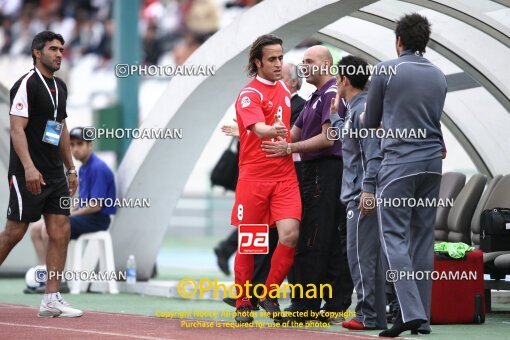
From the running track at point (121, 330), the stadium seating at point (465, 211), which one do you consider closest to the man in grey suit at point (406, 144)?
the running track at point (121, 330)

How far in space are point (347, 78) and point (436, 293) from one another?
6.13ft

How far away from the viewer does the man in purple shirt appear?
9.02 meters

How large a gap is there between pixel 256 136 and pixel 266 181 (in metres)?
0.35

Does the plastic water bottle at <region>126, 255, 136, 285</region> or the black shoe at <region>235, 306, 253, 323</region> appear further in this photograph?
the plastic water bottle at <region>126, 255, 136, 285</region>

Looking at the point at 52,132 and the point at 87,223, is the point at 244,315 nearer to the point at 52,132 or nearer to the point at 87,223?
the point at 52,132

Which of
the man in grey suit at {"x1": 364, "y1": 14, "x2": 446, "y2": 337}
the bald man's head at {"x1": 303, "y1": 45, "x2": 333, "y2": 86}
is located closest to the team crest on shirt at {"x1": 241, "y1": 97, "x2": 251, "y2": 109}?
the bald man's head at {"x1": 303, "y1": 45, "x2": 333, "y2": 86}

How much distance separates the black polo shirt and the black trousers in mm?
2051

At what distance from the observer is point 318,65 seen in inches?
361

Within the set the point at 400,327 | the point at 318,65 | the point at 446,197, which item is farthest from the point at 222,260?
the point at 400,327

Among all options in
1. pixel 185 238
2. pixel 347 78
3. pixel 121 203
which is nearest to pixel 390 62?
pixel 347 78

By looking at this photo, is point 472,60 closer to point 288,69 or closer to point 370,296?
point 288,69

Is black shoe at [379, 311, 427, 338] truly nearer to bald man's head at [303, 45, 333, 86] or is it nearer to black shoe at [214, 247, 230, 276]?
bald man's head at [303, 45, 333, 86]

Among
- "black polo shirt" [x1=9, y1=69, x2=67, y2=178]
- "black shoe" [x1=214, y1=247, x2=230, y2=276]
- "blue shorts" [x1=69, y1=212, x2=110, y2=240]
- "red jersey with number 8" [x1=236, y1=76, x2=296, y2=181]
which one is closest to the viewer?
"red jersey with number 8" [x1=236, y1=76, x2=296, y2=181]

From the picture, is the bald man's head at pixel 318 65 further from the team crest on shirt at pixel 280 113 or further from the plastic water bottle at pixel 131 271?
the plastic water bottle at pixel 131 271
